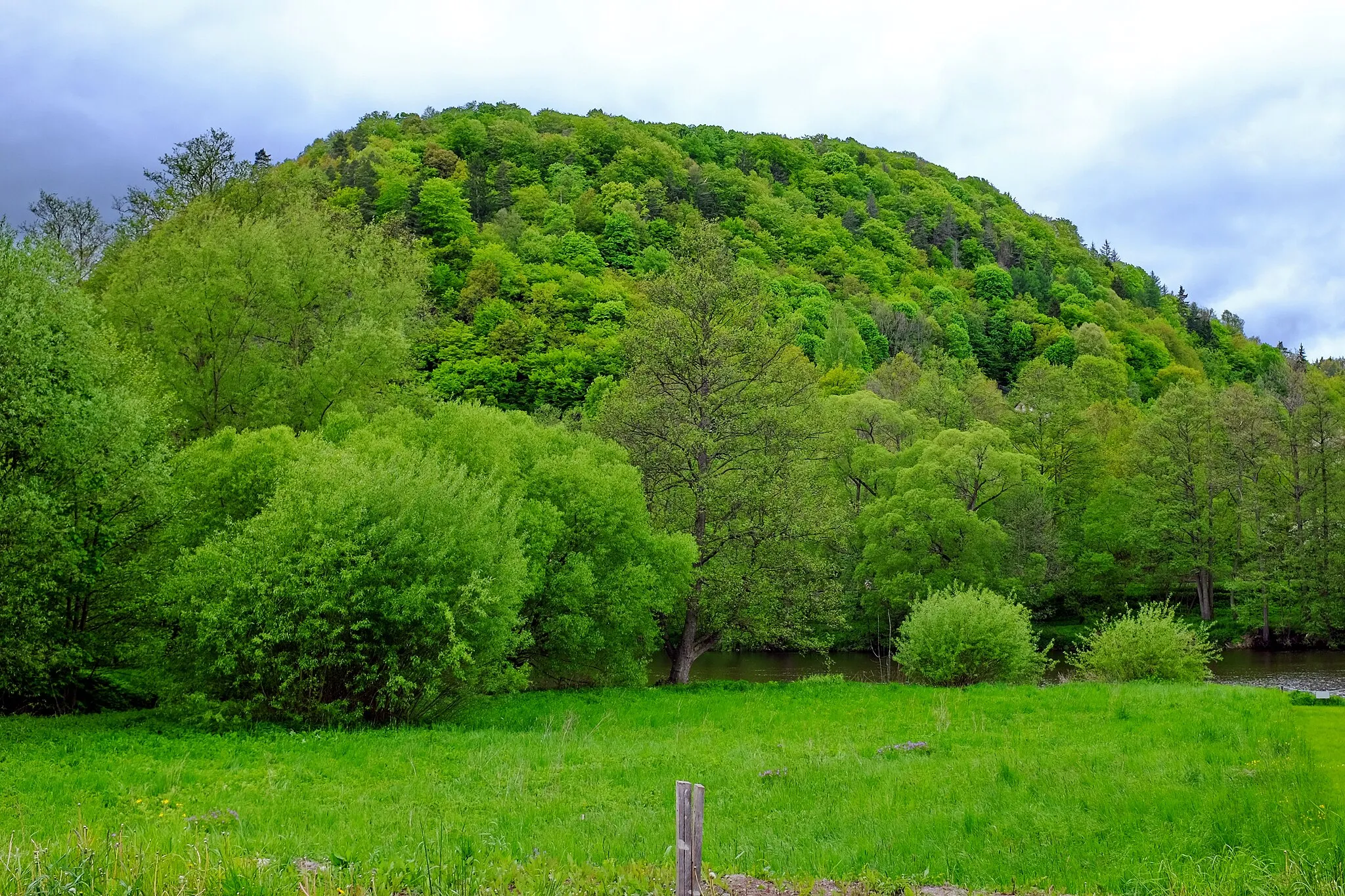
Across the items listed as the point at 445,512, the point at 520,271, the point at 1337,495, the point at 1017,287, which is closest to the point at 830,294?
the point at 1017,287

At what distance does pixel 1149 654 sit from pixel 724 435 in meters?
15.0

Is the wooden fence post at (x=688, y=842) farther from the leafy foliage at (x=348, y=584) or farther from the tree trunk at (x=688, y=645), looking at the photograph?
the tree trunk at (x=688, y=645)

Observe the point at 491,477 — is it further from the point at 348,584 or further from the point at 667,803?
the point at 667,803

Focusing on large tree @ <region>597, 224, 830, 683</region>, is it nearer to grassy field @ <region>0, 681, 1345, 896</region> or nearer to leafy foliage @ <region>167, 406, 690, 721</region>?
leafy foliage @ <region>167, 406, 690, 721</region>

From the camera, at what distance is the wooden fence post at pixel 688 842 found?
6707 mm

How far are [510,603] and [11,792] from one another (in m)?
10.1

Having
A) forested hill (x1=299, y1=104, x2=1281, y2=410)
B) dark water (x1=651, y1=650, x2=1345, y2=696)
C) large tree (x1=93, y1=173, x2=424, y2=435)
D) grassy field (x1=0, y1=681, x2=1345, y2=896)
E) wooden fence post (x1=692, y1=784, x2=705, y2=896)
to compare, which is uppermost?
forested hill (x1=299, y1=104, x2=1281, y2=410)

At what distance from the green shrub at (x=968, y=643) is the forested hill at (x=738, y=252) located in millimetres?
41849

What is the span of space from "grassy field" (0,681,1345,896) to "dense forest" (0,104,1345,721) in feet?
8.30

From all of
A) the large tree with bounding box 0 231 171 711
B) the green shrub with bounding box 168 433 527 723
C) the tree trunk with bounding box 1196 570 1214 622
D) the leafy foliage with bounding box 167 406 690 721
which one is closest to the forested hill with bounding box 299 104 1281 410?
the tree trunk with bounding box 1196 570 1214 622

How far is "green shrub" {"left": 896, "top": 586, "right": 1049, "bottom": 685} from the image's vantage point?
27.2 m

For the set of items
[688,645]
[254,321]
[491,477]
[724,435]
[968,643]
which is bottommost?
[688,645]

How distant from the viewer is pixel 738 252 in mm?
96562

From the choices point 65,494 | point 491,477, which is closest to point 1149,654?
point 491,477
